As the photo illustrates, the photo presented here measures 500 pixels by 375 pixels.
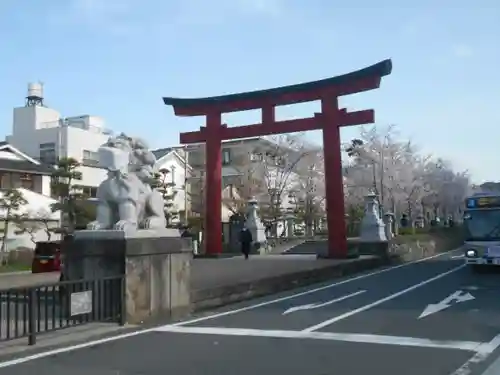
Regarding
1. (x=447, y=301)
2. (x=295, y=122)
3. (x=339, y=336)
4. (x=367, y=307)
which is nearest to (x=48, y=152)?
(x=295, y=122)

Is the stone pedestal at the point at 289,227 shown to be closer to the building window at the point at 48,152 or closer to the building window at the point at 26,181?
the building window at the point at 48,152

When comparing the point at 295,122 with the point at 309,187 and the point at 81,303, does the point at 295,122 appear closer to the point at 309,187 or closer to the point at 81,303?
the point at 81,303

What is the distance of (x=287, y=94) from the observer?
2598 cm

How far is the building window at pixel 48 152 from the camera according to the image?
43.5 metres

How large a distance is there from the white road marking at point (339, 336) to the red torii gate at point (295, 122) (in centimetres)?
1593

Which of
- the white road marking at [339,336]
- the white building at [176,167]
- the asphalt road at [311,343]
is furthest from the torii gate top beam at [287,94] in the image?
the white building at [176,167]

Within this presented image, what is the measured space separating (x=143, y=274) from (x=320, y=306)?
4.36 metres

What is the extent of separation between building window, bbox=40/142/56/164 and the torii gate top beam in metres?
18.1

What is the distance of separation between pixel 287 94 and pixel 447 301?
15196 mm

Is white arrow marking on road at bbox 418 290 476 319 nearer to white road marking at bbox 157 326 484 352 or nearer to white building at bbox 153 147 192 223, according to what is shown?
white road marking at bbox 157 326 484 352

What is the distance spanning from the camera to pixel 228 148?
203 feet

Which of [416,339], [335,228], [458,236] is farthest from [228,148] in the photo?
[416,339]

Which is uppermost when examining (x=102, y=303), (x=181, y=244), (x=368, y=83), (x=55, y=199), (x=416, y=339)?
(x=368, y=83)

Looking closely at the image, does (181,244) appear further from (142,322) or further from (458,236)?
(458,236)
